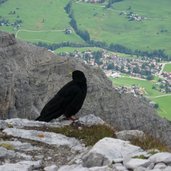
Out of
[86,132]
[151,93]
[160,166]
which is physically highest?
[160,166]

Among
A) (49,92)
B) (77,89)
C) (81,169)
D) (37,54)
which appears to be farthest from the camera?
(37,54)

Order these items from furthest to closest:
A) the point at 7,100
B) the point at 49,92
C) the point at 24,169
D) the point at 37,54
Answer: the point at 37,54, the point at 49,92, the point at 7,100, the point at 24,169

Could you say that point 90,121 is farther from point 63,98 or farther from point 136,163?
point 136,163

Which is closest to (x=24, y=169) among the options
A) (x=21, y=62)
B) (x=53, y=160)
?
(x=53, y=160)

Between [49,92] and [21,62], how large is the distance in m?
2.80

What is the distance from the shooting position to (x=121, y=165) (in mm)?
11609

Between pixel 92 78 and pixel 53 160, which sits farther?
pixel 92 78

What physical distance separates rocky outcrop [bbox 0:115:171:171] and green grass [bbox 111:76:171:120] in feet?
348

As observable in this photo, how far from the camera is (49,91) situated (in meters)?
31.2

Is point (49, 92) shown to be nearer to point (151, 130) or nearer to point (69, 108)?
point (151, 130)

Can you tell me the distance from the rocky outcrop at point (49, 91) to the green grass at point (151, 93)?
8973 centimetres

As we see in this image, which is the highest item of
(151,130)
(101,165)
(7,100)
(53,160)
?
(101,165)

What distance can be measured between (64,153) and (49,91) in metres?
16.5

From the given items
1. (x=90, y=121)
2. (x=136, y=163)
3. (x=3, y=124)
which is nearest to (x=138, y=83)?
(x=90, y=121)
